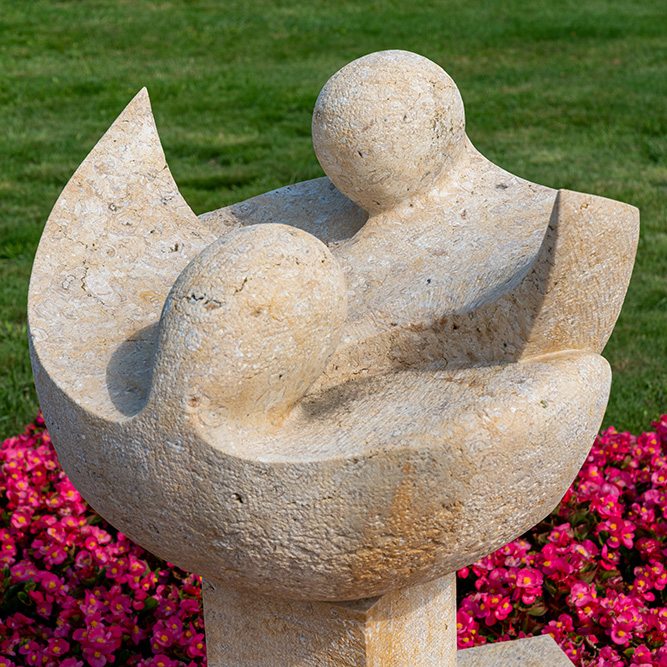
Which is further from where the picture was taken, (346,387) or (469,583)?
(469,583)

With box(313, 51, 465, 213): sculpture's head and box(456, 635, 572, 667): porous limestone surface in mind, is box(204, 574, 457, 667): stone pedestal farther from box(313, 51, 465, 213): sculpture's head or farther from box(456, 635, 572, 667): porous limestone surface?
box(313, 51, 465, 213): sculpture's head

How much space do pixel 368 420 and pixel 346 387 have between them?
19cm

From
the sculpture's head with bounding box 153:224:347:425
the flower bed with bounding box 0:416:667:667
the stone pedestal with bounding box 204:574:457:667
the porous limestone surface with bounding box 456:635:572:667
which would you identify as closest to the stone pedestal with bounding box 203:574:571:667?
the stone pedestal with bounding box 204:574:457:667

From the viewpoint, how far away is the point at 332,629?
173cm

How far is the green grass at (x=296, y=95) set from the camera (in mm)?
5156

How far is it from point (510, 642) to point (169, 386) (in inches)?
56.7

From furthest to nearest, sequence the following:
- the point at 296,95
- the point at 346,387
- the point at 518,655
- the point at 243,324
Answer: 1. the point at 296,95
2. the point at 518,655
3. the point at 346,387
4. the point at 243,324

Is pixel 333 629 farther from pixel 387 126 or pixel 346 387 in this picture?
pixel 387 126

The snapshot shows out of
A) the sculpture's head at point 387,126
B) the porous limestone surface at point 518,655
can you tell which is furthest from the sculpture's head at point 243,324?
the porous limestone surface at point 518,655

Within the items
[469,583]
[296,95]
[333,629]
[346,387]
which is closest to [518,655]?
[469,583]

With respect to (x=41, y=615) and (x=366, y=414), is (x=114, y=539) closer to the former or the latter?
(x=41, y=615)

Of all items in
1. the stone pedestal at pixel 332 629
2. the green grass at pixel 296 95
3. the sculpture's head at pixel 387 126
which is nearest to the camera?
the stone pedestal at pixel 332 629

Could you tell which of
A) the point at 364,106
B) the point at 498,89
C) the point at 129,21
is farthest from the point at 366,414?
the point at 129,21

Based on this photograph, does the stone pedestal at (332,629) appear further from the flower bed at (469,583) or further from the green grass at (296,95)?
the green grass at (296,95)
